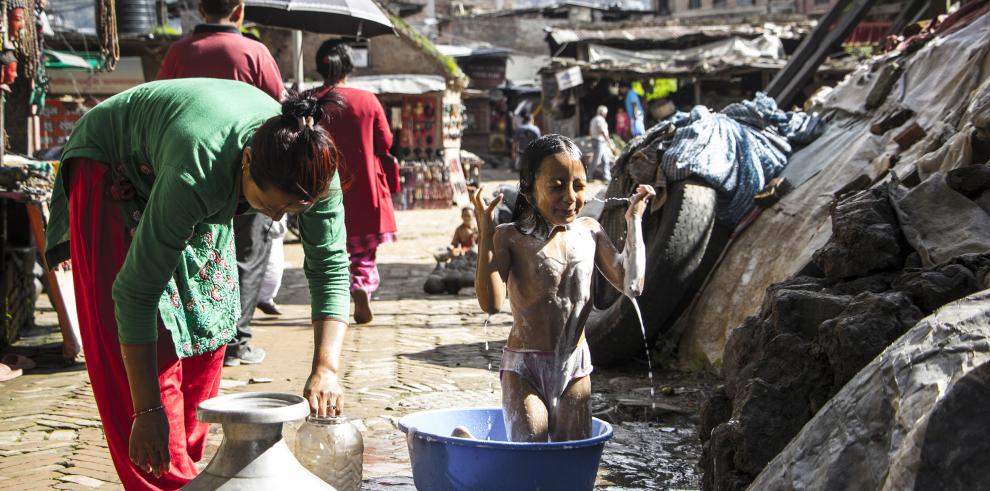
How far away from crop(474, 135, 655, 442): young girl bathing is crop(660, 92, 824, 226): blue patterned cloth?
8.24 ft

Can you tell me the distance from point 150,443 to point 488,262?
1.28m

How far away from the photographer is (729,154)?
6.23 metres

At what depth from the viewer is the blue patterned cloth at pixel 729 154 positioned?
6.07 metres

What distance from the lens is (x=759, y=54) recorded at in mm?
27594

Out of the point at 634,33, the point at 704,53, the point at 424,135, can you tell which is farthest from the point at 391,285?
the point at 634,33

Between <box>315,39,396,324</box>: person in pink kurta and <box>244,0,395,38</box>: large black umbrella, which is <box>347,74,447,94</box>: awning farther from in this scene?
<box>315,39,396,324</box>: person in pink kurta

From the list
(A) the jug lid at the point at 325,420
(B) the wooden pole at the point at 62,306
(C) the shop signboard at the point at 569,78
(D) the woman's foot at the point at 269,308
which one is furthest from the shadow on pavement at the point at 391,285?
(C) the shop signboard at the point at 569,78

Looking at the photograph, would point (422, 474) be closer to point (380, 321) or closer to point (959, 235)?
point (959, 235)

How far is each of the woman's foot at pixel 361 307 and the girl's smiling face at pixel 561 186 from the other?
13.3 feet

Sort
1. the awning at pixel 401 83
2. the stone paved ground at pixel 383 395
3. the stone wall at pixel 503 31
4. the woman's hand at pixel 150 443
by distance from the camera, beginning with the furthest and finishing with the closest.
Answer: the stone wall at pixel 503 31 → the awning at pixel 401 83 → the stone paved ground at pixel 383 395 → the woman's hand at pixel 150 443

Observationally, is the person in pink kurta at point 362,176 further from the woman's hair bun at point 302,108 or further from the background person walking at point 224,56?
the woman's hair bun at point 302,108

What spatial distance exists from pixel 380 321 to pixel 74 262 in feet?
15.7

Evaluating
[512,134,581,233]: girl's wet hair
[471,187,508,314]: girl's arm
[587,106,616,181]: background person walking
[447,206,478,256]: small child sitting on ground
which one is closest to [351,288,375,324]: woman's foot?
[447,206,478,256]: small child sitting on ground

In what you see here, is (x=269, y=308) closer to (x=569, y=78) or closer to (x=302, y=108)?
(x=302, y=108)
